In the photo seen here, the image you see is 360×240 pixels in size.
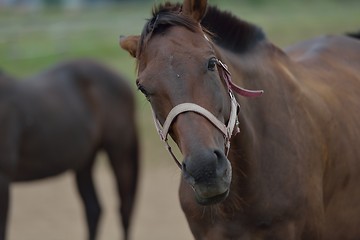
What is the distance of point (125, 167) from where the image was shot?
8.62 metres

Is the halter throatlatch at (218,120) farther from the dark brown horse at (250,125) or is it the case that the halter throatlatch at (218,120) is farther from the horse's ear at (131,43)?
the horse's ear at (131,43)

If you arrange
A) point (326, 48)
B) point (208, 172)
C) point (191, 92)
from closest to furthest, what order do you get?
1. point (208, 172)
2. point (191, 92)
3. point (326, 48)

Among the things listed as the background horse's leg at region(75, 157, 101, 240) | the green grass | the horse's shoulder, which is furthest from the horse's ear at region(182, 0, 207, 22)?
the green grass

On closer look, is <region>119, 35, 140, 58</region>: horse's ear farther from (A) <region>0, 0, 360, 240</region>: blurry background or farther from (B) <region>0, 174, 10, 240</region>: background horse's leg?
(B) <region>0, 174, 10, 240</region>: background horse's leg

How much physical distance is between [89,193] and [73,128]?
824 millimetres

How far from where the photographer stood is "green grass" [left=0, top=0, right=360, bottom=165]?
16406mm

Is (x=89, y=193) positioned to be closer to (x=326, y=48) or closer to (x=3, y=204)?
(x=3, y=204)

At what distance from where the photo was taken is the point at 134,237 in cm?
845

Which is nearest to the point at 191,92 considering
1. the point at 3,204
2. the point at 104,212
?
the point at 3,204

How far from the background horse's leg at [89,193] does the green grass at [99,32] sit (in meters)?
2.99

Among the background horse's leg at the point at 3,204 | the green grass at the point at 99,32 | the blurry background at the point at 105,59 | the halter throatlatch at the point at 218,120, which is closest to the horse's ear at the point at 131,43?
the halter throatlatch at the point at 218,120

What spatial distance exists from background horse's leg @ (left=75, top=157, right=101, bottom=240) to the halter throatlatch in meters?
5.03

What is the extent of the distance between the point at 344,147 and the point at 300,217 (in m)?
0.53

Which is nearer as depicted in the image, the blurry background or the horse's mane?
the horse's mane
